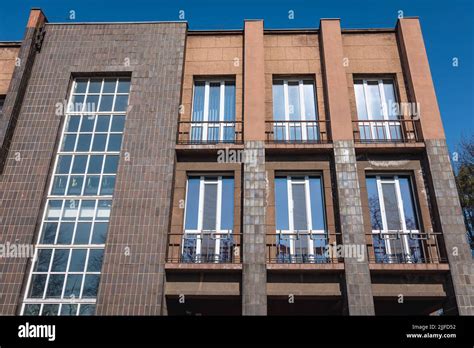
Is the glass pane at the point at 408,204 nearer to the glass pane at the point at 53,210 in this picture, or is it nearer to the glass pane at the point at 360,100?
the glass pane at the point at 360,100

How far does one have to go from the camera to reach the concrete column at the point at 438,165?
10.3 m

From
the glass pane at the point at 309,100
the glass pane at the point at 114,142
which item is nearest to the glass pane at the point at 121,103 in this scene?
the glass pane at the point at 114,142

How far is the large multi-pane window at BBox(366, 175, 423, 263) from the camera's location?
11094 mm

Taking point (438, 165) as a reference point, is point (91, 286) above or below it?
below

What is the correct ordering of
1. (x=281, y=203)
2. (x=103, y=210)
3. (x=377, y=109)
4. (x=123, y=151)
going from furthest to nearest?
(x=377, y=109) < (x=123, y=151) < (x=281, y=203) < (x=103, y=210)

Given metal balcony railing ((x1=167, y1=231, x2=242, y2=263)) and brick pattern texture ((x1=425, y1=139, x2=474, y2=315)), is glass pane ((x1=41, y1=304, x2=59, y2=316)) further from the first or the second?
brick pattern texture ((x1=425, y1=139, x2=474, y2=315))

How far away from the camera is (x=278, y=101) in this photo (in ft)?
44.7

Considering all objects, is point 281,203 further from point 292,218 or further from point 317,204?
point 317,204

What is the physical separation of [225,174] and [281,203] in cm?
202

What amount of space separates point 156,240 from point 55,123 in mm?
5439

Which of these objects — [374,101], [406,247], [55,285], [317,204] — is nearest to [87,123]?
[55,285]

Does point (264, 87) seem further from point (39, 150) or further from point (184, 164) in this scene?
point (39, 150)

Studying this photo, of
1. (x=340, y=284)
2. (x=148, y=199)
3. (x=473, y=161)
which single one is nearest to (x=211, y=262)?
(x=148, y=199)

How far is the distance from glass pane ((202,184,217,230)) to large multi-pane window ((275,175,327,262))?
194 cm
